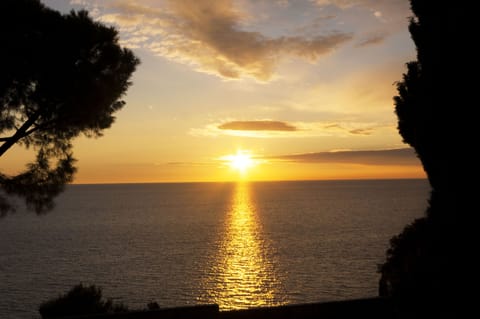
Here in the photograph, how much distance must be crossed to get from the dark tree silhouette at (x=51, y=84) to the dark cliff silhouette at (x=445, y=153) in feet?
28.4

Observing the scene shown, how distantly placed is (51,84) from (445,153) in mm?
10299

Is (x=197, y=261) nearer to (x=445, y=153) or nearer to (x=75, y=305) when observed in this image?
(x=75, y=305)

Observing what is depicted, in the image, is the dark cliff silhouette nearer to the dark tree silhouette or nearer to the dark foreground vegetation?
the dark foreground vegetation

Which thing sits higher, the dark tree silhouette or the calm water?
the dark tree silhouette

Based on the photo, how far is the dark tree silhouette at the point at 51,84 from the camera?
413 inches

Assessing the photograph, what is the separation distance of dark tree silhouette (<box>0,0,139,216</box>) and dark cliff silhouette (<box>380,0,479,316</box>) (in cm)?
866

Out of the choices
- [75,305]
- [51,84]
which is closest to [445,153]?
[51,84]

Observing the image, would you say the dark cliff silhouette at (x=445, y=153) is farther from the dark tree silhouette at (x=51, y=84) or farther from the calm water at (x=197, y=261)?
the calm water at (x=197, y=261)

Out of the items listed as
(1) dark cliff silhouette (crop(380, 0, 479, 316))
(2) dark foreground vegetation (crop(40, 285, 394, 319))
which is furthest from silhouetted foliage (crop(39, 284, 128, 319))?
(1) dark cliff silhouette (crop(380, 0, 479, 316))

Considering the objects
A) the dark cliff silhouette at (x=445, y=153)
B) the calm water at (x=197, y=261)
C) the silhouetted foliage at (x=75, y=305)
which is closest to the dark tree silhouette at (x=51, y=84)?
the silhouetted foliage at (x=75, y=305)

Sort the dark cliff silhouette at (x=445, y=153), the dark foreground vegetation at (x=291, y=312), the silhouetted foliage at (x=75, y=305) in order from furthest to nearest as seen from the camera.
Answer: the silhouetted foliage at (x=75, y=305), the dark foreground vegetation at (x=291, y=312), the dark cliff silhouette at (x=445, y=153)

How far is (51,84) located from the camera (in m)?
10.8

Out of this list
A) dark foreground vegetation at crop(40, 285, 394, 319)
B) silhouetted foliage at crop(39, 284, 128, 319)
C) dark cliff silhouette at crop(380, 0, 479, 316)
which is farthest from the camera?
silhouetted foliage at crop(39, 284, 128, 319)

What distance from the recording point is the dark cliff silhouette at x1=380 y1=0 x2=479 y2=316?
8.94 m
